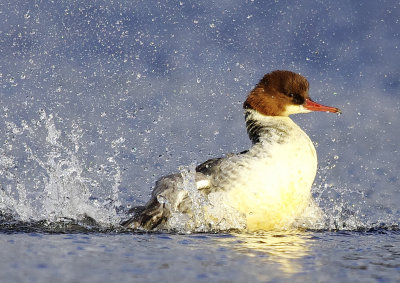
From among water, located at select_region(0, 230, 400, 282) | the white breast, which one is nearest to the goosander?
the white breast

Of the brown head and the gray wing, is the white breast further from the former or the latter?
the brown head

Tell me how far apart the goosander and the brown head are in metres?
0.31

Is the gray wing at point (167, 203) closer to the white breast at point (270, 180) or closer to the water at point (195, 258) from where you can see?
the white breast at point (270, 180)

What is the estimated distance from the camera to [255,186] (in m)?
5.00

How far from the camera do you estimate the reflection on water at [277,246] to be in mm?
3387

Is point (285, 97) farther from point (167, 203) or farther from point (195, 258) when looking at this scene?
point (195, 258)

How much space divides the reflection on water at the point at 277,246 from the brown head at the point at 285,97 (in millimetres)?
1271

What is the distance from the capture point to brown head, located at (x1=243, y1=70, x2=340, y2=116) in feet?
19.0

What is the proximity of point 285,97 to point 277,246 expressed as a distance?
2.06 meters

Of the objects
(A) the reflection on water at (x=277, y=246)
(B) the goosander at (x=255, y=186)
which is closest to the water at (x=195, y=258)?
(A) the reflection on water at (x=277, y=246)

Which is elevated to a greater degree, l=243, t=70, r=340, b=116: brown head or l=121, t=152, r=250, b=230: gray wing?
l=243, t=70, r=340, b=116: brown head

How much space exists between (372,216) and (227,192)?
2.10 meters

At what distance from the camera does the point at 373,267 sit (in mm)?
3283

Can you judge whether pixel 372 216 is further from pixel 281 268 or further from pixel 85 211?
pixel 281 268
